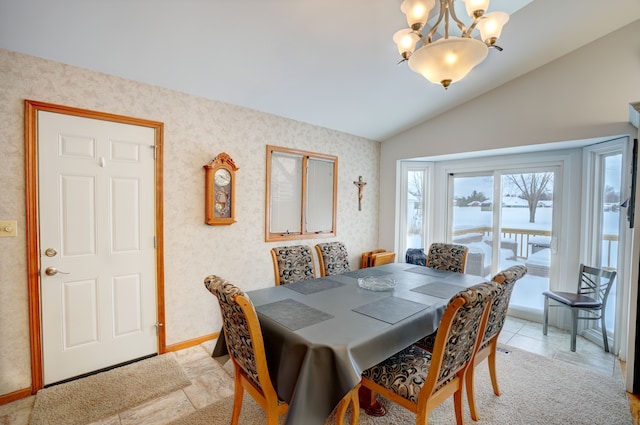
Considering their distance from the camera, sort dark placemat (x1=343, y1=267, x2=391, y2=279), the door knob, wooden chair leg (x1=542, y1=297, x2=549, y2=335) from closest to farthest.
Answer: the door knob < dark placemat (x1=343, y1=267, x2=391, y2=279) < wooden chair leg (x1=542, y1=297, x2=549, y2=335)

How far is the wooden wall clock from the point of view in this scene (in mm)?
2926

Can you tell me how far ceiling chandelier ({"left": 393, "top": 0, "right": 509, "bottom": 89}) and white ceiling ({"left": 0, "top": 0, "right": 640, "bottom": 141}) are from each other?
604 mm

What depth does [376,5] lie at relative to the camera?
2193 millimetres

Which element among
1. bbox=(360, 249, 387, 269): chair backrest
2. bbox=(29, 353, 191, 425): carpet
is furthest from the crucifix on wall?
bbox=(29, 353, 191, 425): carpet

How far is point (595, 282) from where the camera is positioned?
3143 millimetres

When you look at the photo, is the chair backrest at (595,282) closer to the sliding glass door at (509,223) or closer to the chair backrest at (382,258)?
the sliding glass door at (509,223)

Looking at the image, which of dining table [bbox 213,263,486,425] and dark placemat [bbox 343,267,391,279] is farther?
dark placemat [bbox 343,267,391,279]

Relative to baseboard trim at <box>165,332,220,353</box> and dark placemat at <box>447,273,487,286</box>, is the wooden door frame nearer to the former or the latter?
baseboard trim at <box>165,332,220,353</box>

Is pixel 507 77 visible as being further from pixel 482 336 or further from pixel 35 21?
pixel 35 21

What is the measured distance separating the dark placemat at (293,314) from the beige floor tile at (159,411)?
0.96 metres

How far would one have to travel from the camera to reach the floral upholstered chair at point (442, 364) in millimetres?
1445

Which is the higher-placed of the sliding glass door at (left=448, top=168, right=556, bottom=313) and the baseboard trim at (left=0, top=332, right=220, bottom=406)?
the sliding glass door at (left=448, top=168, right=556, bottom=313)

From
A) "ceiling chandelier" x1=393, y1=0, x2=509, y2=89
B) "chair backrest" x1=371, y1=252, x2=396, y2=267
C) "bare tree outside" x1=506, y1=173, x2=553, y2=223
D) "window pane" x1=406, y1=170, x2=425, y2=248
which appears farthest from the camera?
"window pane" x1=406, y1=170, x2=425, y2=248

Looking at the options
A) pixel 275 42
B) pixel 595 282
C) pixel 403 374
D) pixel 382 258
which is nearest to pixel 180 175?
pixel 275 42
